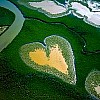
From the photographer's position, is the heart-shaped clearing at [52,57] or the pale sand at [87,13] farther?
the pale sand at [87,13]

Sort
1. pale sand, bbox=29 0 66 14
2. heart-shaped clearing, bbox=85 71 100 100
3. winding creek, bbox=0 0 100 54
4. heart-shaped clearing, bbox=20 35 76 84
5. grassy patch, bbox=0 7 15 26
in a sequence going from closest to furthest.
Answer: heart-shaped clearing, bbox=85 71 100 100 → heart-shaped clearing, bbox=20 35 76 84 → winding creek, bbox=0 0 100 54 → grassy patch, bbox=0 7 15 26 → pale sand, bbox=29 0 66 14

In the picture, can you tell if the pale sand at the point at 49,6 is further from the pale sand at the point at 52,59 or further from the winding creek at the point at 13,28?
the pale sand at the point at 52,59

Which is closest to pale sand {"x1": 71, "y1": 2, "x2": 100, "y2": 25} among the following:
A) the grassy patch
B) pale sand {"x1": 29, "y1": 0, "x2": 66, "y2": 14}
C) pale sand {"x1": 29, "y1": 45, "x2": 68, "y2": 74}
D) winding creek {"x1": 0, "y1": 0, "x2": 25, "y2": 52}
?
pale sand {"x1": 29, "y1": 0, "x2": 66, "y2": 14}

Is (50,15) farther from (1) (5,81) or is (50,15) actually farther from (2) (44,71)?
(1) (5,81)

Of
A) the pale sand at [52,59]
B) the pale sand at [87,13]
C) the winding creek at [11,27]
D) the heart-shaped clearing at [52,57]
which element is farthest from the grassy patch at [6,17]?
the pale sand at [87,13]

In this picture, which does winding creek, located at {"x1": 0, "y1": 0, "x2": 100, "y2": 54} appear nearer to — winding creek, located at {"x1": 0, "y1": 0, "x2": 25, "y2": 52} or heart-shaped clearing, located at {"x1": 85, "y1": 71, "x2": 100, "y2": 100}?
winding creek, located at {"x1": 0, "y1": 0, "x2": 25, "y2": 52}

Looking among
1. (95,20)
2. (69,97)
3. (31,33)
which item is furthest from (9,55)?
(95,20)
